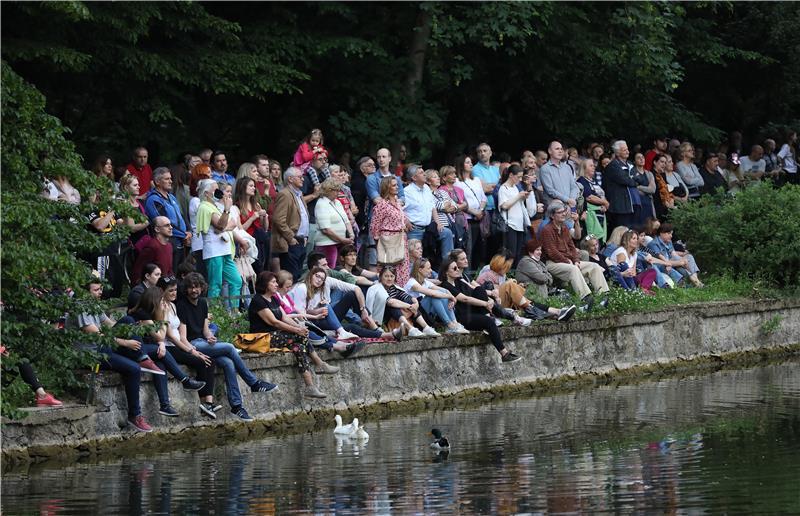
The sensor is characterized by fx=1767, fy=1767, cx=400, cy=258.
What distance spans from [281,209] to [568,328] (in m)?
4.47

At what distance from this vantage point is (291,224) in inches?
862

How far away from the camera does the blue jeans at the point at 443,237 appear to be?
2367 cm

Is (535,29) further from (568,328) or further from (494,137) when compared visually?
(568,328)

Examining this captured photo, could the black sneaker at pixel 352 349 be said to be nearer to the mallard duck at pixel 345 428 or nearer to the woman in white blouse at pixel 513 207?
the mallard duck at pixel 345 428

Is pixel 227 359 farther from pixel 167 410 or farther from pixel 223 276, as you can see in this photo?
pixel 223 276

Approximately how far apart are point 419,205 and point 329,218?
1.73m

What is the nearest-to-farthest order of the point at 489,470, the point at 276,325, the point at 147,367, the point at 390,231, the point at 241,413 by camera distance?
the point at 489,470
the point at 147,367
the point at 241,413
the point at 276,325
the point at 390,231

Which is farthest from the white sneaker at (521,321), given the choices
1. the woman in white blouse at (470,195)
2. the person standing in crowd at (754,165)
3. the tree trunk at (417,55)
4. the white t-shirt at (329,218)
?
the person standing in crowd at (754,165)

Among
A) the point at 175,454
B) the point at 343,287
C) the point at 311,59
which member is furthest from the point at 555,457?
the point at 311,59

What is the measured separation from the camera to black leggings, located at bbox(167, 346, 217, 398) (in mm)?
18562

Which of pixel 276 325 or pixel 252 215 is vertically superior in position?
pixel 252 215

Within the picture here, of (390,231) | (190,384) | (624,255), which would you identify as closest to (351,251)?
(390,231)

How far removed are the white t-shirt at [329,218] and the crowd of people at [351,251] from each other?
20 mm

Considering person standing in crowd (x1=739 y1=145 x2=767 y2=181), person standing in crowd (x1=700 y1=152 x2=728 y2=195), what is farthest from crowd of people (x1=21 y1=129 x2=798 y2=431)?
person standing in crowd (x1=739 y1=145 x2=767 y2=181)
